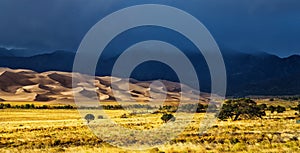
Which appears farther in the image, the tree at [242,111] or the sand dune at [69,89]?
the sand dune at [69,89]

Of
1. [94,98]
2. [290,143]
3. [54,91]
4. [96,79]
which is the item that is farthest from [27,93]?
[290,143]

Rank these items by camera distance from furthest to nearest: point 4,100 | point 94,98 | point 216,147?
1. point 94,98
2. point 4,100
3. point 216,147

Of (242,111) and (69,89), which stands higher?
(69,89)

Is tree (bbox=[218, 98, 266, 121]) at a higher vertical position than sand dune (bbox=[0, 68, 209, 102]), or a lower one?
lower

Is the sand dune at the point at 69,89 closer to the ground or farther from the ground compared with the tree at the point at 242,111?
farther from the ground

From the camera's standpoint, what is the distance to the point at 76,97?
496ft

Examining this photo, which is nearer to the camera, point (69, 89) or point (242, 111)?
point (242, 111)

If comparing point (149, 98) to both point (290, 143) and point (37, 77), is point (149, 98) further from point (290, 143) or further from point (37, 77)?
point (290, 143)

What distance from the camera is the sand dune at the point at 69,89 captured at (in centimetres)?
14826

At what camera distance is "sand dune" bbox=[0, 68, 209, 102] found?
148 m

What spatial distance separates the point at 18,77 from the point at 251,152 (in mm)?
161783

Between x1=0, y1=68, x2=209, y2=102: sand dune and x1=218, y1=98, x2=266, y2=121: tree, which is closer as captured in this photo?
x1=218, y1=98, x2=266, y2=121: tree

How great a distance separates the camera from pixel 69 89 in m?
167

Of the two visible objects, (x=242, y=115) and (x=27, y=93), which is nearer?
(x=242, y=115)
